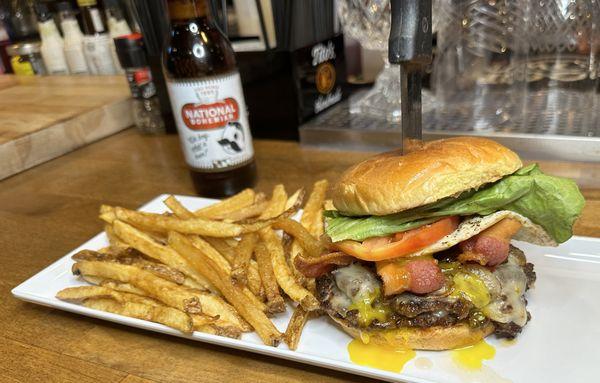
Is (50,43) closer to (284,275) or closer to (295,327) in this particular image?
(284,275)

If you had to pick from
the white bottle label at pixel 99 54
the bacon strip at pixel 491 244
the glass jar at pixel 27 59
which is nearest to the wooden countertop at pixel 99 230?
the bacon strip at pixel 491 244

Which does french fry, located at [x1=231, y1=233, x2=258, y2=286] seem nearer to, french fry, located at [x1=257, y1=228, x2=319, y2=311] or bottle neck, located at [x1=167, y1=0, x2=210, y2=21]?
french fry, located at [x1=257, y1=228, x2=319, y2=311]

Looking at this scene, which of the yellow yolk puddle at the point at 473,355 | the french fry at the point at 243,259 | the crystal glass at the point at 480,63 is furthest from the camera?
the crystal glass at the point at 480,63

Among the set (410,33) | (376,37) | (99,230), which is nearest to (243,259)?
(410,33)

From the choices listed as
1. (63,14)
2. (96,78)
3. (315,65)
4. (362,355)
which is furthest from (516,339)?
(63,14)

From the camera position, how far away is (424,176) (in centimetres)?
107

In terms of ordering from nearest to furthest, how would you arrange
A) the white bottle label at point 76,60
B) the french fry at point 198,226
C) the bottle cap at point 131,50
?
the french fry at point 198,226
the bottle cap at point 131,50
the white bottle label at point 76,60

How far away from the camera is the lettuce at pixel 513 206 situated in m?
1.10

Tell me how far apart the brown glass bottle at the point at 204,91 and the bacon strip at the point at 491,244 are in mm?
996

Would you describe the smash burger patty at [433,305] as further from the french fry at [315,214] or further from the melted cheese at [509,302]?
the french fry at [315,214]

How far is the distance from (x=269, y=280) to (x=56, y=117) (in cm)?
221

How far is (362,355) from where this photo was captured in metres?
1.10

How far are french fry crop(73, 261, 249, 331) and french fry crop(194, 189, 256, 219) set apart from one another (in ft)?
1.18

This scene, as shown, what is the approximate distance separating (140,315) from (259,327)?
318 millimetres
